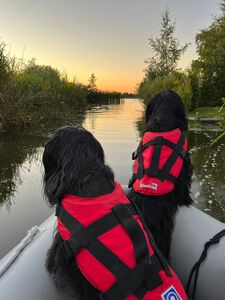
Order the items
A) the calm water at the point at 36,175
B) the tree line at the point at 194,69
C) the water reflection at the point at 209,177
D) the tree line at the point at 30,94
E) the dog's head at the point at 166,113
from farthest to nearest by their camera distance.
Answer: the tree line at the point at 194,69 → the tree line at the point at 30,94 → the water reflection at the point at 209,177 → the calm water at the point at 36,175 → the dog's head at the point at 166,113

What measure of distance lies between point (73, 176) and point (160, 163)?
47.0 inches

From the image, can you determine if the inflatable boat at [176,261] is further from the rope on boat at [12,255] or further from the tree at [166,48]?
the tree at [166,48]

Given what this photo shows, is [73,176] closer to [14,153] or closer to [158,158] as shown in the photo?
[158,158]

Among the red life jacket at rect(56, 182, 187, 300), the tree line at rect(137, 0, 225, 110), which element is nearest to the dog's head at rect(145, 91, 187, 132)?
the red life jacket at rect(56, 182, 187, 300)

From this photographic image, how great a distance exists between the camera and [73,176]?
1.72 metres

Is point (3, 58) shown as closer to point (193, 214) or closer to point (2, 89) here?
point (2, 89)

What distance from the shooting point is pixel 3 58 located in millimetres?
10992

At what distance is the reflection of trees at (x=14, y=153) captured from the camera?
600 cm

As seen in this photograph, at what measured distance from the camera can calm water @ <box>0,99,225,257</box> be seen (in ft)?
15.6

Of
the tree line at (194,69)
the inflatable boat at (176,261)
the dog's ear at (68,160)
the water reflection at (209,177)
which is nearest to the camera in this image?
the dog's ear at (68,160)

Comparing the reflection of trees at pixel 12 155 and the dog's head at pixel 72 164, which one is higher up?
the dog's head at pixel 72 164

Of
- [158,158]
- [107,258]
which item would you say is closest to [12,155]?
[158,158]

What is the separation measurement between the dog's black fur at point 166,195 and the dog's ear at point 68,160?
3.35ft

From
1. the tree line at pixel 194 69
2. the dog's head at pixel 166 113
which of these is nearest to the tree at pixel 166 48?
the tree line at pixel 194 69
